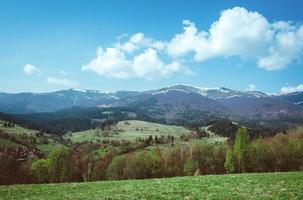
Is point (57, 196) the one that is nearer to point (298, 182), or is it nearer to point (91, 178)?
point (298, 182)

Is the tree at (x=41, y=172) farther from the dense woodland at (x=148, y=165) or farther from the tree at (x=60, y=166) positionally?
the tree at (x=60, y=166)

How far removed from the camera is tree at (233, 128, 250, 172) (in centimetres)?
12219

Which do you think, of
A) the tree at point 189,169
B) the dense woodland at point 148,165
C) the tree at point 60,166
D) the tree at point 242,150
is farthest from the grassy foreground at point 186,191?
the tree at point 60,166

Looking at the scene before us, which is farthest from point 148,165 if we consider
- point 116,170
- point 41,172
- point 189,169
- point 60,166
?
point 41,172

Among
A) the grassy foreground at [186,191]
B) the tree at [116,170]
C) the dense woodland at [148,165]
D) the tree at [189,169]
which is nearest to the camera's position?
the grassy foreground at [186,191]

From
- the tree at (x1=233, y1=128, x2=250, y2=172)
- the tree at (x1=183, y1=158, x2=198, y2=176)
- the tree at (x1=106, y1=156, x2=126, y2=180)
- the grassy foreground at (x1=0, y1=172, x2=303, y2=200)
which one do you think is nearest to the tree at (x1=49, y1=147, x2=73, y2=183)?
the tree at (x1=106, y1=156, x2=126, y2=180)

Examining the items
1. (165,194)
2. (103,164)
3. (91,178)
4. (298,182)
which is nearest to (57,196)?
(165,194)

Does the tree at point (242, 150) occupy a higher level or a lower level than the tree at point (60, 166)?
higher

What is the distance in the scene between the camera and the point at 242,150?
12219 centimetres

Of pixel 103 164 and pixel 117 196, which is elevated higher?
pixel 117 196

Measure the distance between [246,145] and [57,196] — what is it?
3920 inches

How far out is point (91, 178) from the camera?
136m

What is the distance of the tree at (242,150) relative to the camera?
122188 mm

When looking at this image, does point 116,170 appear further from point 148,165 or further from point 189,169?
point 189,169
